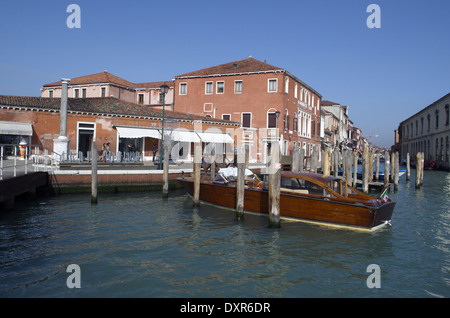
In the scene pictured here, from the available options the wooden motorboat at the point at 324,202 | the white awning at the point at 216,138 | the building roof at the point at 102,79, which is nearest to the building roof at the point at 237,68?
the building roof at the point at 102,79

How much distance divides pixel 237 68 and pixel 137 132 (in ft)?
44.2


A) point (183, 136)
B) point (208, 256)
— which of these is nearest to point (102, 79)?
point (183, 136)

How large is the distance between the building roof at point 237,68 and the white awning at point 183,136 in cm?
909

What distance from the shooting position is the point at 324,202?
1020 cm

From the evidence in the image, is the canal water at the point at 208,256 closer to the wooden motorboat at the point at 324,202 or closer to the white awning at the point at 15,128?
the wooden motorboat at the point at 324,202

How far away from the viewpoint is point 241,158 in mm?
11344

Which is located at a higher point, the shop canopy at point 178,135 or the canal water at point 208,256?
the shop canopy at point 178,135

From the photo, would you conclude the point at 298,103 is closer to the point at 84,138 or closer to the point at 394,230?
the point at 84,138

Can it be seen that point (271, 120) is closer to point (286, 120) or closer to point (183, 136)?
point (286, 120)

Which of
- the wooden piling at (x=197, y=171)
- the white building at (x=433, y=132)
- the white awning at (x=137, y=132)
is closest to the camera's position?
the wooden piling at (x=197, y=171)

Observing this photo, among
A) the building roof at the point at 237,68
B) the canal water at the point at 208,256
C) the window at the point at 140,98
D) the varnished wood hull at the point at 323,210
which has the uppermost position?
the building roof at the point at 237,68

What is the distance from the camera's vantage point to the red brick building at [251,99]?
104 feet
